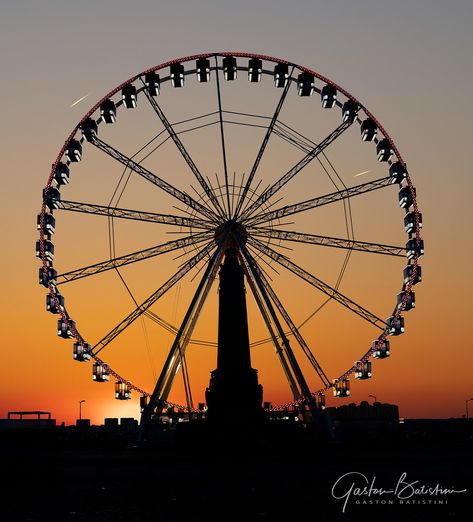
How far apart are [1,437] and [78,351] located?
1361 inches

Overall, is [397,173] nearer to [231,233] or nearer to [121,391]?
[231,233]

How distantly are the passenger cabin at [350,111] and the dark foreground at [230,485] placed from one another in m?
20.2

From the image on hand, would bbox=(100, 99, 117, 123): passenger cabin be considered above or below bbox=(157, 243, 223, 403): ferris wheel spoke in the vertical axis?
above

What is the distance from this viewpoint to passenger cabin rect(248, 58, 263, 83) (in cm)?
6288

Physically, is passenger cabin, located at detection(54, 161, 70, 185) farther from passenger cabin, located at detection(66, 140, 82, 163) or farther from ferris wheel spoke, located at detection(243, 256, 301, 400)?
ferris wheel spoke, located at detection(243, 256, 301, 400)

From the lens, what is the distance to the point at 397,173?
2462 inches

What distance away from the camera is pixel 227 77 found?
209ft

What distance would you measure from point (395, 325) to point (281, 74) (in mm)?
17010

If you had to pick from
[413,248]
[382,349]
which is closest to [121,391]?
[382,349]

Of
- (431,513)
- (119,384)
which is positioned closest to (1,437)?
(119,384)

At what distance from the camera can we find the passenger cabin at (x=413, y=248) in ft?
204
